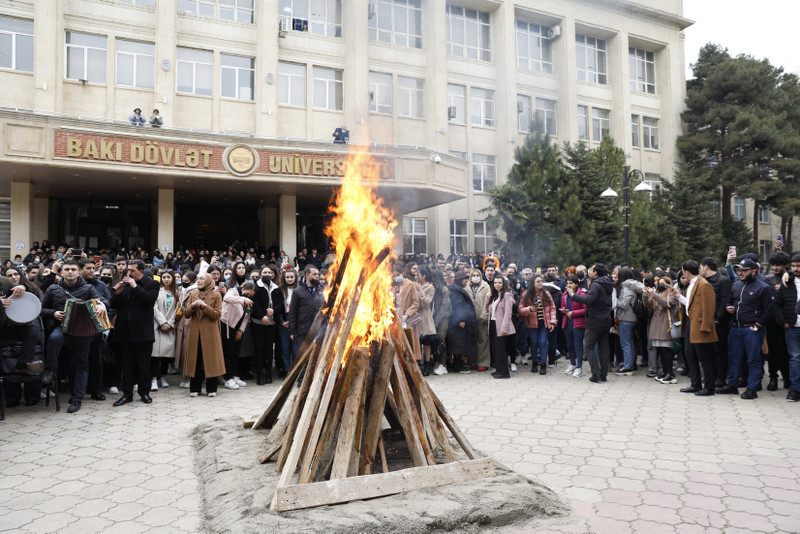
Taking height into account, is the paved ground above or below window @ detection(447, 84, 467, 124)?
below

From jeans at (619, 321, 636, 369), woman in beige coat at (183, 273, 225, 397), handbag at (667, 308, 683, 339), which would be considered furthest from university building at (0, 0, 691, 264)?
handbag at (667, 308, 683, 339)

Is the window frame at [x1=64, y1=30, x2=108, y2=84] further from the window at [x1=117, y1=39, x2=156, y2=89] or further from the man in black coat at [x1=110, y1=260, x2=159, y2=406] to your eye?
the man in black coat at [x1=110, y1=260, x2=159, y2=406]

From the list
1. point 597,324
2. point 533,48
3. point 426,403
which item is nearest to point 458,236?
point 533,48

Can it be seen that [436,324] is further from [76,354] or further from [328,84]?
[328,84]

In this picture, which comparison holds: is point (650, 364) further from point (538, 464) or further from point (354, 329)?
point (354, 329)

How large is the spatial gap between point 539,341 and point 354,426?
6.85m

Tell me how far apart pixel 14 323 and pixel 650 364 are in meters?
9.93

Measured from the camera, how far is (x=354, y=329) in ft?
15.1

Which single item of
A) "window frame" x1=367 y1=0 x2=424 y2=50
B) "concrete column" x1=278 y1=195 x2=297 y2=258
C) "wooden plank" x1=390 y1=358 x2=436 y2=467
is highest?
"window frame" x1=367 y1=0 x2=424 y2=50

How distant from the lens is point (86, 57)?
21.5 meters

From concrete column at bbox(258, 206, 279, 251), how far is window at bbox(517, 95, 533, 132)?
1498 cm

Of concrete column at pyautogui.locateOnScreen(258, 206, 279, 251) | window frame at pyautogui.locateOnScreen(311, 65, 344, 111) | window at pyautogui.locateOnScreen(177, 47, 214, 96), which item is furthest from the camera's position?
concrete column at pyautogui.locateOnScreen(258, 206, 279, 251)

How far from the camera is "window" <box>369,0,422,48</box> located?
26.7 m

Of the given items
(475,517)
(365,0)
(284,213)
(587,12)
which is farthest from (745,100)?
(475,517)
